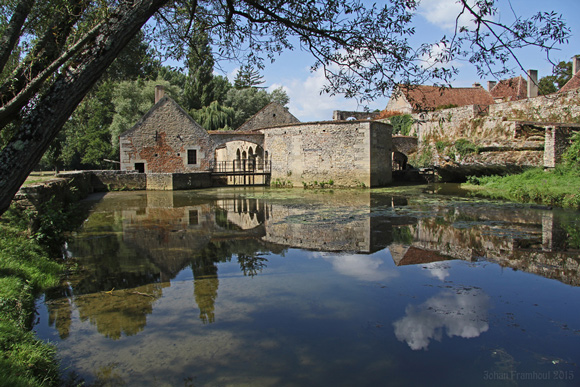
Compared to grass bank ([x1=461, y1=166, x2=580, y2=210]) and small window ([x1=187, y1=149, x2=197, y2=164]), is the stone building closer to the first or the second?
small window ([x1=187, y1=149, x2=197, y2=164])

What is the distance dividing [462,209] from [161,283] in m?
9.38

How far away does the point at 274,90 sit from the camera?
54.8m

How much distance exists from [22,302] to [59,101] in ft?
7.94

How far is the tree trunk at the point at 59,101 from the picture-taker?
289 cm

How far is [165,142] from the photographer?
84.5ft

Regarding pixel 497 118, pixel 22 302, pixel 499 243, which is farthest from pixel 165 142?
pixel 22 302

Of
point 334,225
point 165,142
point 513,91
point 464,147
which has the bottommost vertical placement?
point 334,225


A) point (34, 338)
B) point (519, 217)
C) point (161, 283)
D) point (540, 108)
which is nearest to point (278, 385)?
point (34, 338)

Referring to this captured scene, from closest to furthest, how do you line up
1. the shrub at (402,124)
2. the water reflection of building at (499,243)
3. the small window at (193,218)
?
the water reflection of building at (499,243), the small window at (193,218), the shrub at (402,124)

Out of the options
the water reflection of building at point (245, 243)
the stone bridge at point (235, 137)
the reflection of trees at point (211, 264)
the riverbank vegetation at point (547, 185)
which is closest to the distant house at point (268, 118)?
the stone bridge at point (235, 137)

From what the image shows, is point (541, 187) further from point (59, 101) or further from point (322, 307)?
point (59, 101)

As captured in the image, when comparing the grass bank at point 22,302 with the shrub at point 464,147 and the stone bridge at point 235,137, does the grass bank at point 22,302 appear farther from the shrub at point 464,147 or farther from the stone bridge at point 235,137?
the shrub at point 464,147

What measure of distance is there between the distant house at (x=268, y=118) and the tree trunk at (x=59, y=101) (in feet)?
88.1

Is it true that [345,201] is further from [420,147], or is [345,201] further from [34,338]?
[420,147]
